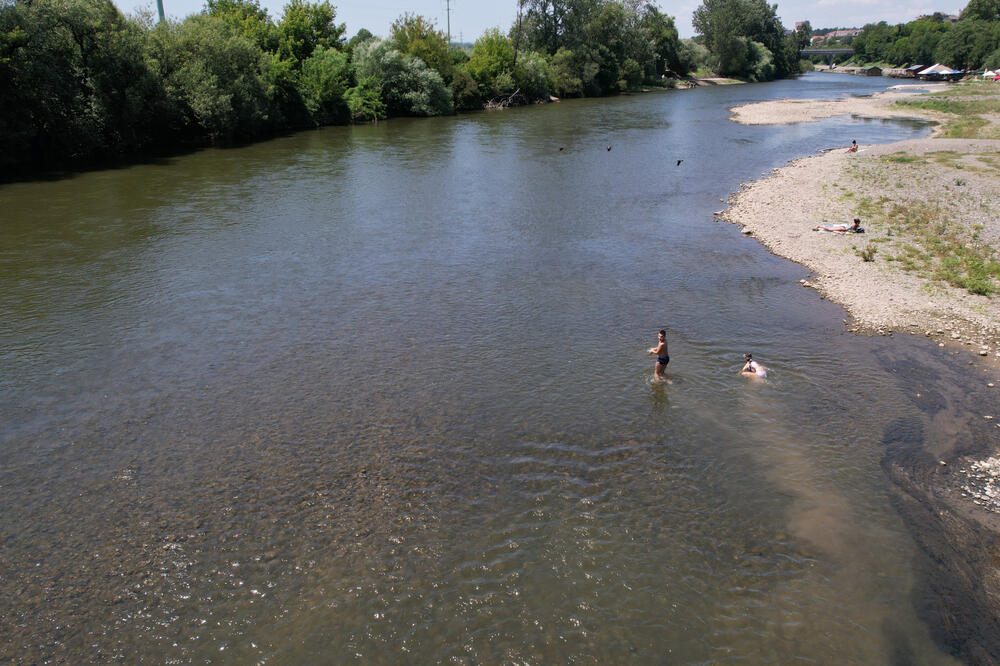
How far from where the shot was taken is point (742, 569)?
11844 millimetres

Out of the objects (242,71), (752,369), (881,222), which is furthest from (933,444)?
(242,71)

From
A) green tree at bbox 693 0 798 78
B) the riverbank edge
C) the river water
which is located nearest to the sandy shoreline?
the riverbank edge

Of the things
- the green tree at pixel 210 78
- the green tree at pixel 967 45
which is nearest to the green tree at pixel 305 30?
the green tree at pixel 210 78

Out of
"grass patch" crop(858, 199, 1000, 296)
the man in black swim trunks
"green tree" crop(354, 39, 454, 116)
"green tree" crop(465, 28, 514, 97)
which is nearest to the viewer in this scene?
the man in black swim trunks

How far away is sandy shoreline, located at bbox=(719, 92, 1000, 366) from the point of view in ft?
68.3

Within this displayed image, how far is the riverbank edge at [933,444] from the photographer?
35.7ft

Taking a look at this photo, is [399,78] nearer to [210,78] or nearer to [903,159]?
[210,78]

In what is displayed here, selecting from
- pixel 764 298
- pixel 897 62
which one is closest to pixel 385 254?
pixel 764 298

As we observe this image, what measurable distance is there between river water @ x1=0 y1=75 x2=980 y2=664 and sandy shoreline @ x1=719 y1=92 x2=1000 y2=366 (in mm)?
1584

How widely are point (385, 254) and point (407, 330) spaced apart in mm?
8558

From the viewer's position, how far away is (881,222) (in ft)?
98.9

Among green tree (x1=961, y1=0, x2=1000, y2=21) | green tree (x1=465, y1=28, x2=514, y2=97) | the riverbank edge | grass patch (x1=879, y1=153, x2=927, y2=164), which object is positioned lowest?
the riverbank edge

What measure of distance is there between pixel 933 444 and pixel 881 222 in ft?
61.5

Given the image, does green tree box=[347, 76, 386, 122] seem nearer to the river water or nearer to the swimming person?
the river water
